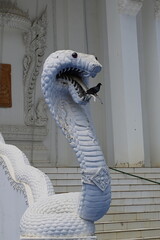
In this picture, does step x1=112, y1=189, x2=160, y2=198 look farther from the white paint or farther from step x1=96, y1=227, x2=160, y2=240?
the white paint

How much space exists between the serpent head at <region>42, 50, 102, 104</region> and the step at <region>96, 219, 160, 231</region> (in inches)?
98.7

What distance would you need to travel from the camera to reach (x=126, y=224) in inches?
221

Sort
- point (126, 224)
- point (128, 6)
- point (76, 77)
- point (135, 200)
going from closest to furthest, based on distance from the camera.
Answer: point (76, 77)
point (126, 224)
point (135, 200)
point (128, 6)

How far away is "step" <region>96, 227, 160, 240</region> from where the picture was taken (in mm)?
5207

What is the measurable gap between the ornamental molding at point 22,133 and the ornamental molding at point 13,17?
1.83 meters

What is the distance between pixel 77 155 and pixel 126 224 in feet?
8.86

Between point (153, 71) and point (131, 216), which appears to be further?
point (153, 71)

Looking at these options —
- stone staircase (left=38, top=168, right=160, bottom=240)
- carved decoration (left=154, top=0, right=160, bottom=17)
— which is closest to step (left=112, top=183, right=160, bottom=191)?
stone staircase (left=38, top=168, right=160, bottom=240)

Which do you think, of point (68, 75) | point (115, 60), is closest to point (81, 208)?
point (68, 75)

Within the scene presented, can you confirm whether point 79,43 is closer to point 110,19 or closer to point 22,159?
point 110,19

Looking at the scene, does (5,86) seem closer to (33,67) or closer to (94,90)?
(33,67)

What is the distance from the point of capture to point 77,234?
3.14m

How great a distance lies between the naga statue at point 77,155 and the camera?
10.1 feet

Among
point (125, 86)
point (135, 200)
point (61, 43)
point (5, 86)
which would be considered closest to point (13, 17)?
point (61, 43)
